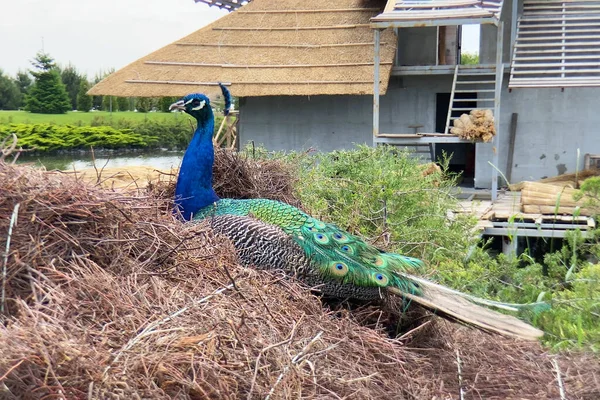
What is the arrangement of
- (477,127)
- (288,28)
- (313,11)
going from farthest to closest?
1. (313,11)
2. (288,28)
3. (477,127)

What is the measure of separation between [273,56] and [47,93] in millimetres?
28982

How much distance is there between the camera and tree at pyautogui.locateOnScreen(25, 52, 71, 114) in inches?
1617

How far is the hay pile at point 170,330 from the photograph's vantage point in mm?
2645

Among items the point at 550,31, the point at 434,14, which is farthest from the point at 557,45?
the point at 434,14

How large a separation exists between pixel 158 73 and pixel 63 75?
34.6m

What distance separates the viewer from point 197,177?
19.0 ft

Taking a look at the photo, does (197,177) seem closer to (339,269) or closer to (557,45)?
(339,269)

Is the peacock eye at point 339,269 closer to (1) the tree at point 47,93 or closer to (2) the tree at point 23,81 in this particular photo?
(1) the tree at point 47,93

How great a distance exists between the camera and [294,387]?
9.96 ft

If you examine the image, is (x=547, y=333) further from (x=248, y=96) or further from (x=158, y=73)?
(x=158, y=73)

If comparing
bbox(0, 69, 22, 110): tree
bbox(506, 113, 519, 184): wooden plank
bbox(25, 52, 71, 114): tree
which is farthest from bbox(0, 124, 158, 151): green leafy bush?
bbox(506, 113, 519, 184): wooden plank

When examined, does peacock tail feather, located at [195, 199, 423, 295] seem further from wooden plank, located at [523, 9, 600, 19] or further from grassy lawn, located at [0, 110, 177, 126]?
grassy lawn, located at [0, 110, 177, 126]

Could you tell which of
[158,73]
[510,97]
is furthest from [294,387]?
[158,73]

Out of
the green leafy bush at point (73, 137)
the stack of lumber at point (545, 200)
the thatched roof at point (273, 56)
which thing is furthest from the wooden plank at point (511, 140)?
the green leafy bush at point (73, 137)
